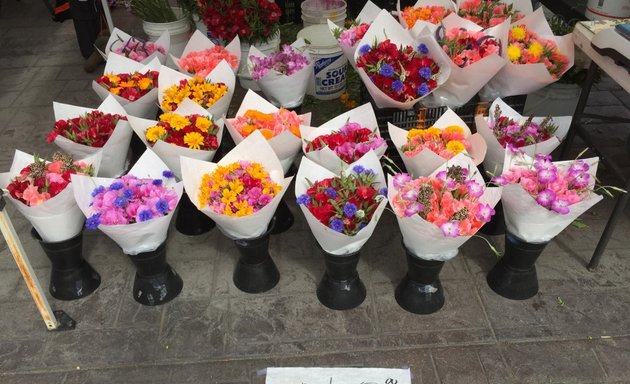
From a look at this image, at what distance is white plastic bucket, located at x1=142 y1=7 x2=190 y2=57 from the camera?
13.4ft

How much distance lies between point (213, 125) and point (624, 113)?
10.1 feet

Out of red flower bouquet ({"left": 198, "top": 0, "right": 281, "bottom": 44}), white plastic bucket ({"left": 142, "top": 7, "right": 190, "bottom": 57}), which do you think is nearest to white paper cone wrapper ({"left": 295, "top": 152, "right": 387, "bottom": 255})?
red flower bouquet ({"left": 198, "top": 0, "right": 281, "bottom": 44})

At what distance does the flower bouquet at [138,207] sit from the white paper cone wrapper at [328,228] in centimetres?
52

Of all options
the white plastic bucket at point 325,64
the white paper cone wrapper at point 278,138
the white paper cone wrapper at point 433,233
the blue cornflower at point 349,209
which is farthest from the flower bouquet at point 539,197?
the white plastic bucket at point 325,64

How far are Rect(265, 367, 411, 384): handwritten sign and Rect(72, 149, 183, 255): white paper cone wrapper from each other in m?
0.72

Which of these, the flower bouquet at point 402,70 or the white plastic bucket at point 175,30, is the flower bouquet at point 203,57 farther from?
the white plastic bucket at point 175,30

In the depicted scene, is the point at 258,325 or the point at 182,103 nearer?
the point at 258,325

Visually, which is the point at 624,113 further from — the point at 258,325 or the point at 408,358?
the point at 258,325

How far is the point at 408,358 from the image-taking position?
2125mm

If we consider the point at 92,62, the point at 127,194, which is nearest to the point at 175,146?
the point at 127,194

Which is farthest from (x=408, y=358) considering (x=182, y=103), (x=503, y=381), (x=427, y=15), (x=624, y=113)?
(x=624, y=113)

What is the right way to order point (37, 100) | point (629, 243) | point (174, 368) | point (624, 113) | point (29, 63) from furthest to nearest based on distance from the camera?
1. point (29, 63)
2. point (37, 100)
3. point (624, 113)
4. point (629, 243)
5. point (174, 368)

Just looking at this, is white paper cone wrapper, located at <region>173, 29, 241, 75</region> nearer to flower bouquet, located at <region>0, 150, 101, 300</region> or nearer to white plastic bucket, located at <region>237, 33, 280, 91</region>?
white plastic bucket, located at <region>237, 33, 280, 91</region>

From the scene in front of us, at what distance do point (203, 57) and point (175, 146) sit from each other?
0.94 meters
